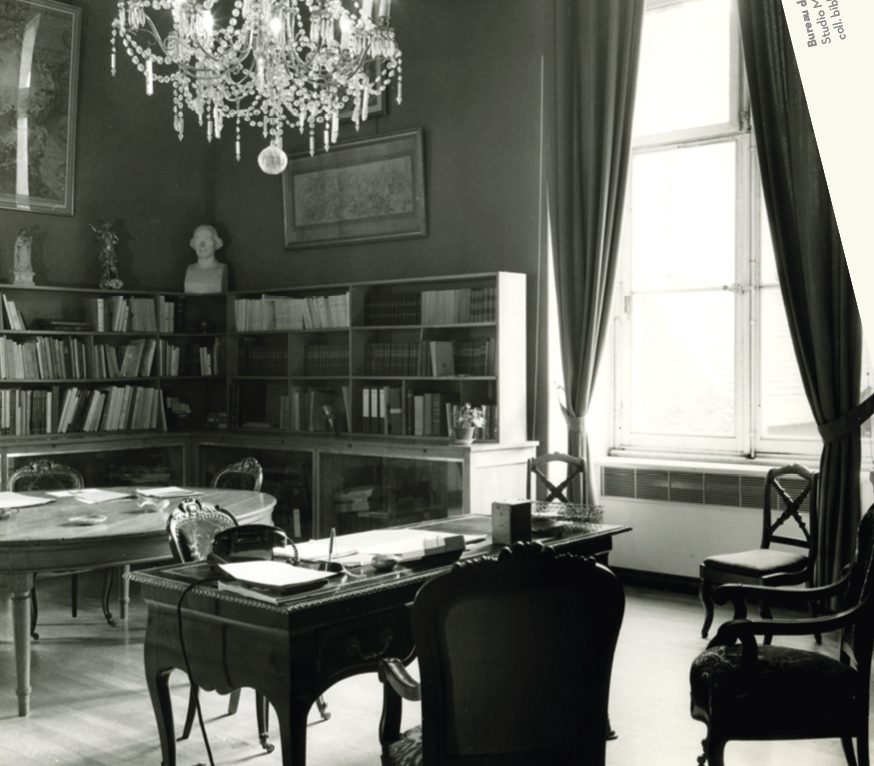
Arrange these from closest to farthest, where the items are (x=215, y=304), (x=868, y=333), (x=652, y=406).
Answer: (x=868, y=333) → (x=652, y=406) → (x=215, y=304)

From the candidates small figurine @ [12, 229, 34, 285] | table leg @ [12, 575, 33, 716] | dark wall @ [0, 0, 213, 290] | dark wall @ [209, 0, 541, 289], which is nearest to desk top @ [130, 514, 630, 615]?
table leg @ [12, 575, 33, 716]

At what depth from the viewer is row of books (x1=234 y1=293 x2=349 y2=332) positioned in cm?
689

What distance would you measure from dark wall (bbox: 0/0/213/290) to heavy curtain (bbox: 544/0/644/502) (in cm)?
323

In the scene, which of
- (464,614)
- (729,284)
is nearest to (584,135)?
(729,284)

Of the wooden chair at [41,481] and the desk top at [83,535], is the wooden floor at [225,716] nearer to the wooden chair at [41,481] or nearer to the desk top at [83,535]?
the wooden chair at [41,481]

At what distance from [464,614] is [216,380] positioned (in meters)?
6.27

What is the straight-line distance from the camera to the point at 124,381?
24.1 feet

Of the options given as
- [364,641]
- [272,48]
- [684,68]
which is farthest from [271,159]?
[684,68]

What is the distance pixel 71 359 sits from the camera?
6.89m

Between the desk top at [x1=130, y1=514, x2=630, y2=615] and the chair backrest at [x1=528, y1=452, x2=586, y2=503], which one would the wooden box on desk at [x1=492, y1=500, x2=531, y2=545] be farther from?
the chair backrest at [x1=528, y1=452, x2=586, y2=503]

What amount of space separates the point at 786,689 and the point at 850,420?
2.58 m

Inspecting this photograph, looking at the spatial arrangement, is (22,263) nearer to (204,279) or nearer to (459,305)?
(204,279)

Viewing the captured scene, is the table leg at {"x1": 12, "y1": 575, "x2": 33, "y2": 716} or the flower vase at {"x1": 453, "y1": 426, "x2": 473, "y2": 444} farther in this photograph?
the flower vase at {"x1": 453, "y1": 426, "x2": 473, "y2": 444}

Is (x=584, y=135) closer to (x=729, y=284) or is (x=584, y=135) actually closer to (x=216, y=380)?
(x=729, y=284)
